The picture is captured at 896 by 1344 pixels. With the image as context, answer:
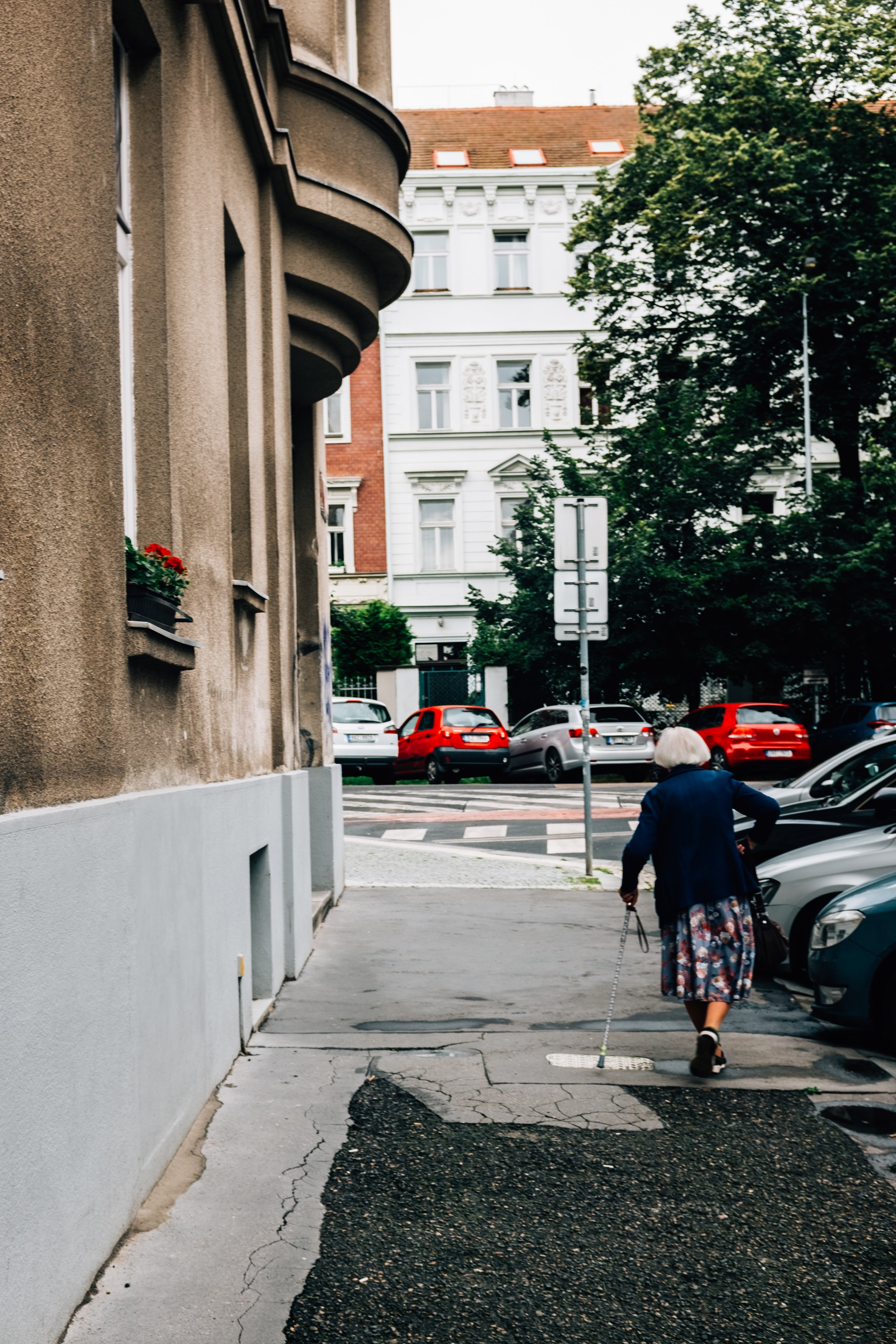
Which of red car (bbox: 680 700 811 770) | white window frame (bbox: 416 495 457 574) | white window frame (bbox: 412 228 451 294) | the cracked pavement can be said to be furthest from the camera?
white window frame (bbox: 412 228 451 294)

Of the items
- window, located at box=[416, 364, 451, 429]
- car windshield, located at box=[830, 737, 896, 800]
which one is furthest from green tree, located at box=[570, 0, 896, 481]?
car windshield, located at box=[830, 737, 896, 800]

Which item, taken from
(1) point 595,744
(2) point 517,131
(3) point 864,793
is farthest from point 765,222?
(3) point 864,793

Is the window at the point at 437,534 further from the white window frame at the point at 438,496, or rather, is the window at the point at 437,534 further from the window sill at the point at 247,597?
the window sill at the point at 247,597

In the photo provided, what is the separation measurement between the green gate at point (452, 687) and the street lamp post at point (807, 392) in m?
11.6

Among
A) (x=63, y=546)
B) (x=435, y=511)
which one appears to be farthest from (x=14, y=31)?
(x=435, y=511)

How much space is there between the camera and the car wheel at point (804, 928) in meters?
8.98

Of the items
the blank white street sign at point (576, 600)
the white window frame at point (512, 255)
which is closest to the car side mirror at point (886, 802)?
the blank white street sign at point (576, 600)

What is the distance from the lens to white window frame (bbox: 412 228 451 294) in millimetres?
43188

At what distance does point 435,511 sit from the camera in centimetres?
4347

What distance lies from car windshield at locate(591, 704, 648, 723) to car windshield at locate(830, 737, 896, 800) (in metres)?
15.6

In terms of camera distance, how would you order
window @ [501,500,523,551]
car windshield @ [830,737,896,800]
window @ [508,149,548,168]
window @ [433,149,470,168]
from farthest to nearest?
window @ [508,149,548,168] < window @ [433,149,470,168] < window @ [501,500,523,551] < car windshield @ [830,737,896,800]

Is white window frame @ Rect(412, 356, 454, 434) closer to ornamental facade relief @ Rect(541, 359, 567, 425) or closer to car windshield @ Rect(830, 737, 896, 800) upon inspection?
ornamental facade relief @ Rect(541, 359, 567, 425)

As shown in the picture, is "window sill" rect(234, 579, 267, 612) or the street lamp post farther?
the street lamp post

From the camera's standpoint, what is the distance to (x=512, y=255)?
142 ft
